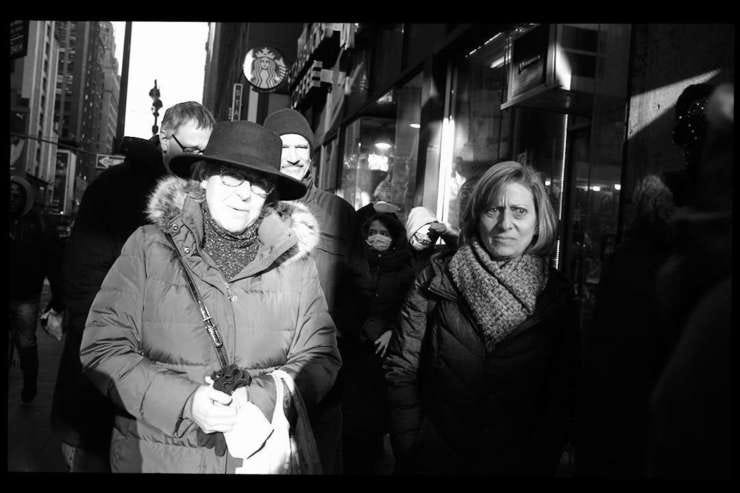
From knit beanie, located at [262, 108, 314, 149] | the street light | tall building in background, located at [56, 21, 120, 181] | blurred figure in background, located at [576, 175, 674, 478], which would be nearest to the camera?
blurred figure in background, located at [576, 175, 674, 478]

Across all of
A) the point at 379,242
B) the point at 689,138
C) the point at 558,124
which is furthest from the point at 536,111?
the point at 689,138

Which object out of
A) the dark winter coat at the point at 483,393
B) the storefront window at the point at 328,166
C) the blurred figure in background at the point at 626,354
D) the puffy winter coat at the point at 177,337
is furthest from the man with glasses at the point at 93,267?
the storefront window at the point at 328,166

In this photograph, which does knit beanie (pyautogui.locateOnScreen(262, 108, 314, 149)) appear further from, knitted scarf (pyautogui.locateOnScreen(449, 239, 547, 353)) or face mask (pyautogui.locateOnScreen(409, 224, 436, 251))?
face mask (pyautogui.locateOnScreen(409, 224, 436, 251))

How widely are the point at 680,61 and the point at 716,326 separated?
3.00m

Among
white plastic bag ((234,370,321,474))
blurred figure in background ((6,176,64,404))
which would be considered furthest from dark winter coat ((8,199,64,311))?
white plastic bag ((234,370,321,474))

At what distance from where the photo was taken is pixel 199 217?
8.70ft

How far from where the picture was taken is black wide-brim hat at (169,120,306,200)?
2.68m

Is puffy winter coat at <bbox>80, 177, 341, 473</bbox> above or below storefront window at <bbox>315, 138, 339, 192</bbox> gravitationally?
below

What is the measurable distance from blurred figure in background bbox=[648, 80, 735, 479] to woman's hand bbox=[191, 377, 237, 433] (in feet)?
4.39

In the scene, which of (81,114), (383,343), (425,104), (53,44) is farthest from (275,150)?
(81,114)

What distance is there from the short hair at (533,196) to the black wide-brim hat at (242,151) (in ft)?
2.68

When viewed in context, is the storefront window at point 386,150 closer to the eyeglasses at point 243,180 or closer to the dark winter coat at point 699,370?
the eyeglasses at point 243,180

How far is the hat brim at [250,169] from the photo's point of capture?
267 cm

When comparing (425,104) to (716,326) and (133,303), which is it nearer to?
(133,303)
